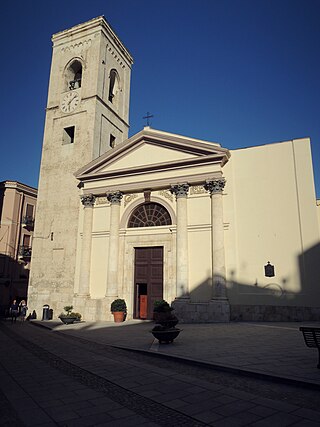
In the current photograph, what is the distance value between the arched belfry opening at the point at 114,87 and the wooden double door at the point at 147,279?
1459 cm

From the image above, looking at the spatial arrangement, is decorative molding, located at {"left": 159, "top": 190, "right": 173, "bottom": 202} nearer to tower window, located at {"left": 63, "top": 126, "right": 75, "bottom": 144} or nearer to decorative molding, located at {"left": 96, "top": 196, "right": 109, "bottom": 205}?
decorative molding, located at {"left": 96, "top": 196, "right": 109, "bottom": 205}

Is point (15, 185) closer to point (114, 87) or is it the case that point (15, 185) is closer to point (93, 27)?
point (114, 87)

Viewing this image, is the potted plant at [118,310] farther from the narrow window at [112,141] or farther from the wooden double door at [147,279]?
the narrow window at [112,141]

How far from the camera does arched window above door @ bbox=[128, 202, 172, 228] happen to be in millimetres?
19141

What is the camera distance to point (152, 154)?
1988 cm

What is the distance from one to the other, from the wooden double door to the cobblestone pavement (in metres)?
10.6

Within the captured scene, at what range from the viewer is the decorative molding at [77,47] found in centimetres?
2555

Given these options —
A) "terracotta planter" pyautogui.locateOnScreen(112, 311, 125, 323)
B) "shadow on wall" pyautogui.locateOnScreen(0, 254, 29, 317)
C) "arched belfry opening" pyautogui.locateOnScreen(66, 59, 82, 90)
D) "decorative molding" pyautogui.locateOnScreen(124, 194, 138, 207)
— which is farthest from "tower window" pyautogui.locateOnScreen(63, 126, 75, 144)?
"terracotta planter" pyautogui.locateOnScreen(112, 311, 125, 323)

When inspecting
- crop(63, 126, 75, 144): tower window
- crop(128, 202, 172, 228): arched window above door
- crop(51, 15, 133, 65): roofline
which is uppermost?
crop(51, 15, 133, 65): roofline

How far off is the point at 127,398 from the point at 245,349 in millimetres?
4445

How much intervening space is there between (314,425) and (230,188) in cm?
1462

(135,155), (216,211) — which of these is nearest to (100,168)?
(135,155)

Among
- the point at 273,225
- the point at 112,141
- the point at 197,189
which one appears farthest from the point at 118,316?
the point at 112,141

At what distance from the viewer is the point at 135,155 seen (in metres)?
20.4
